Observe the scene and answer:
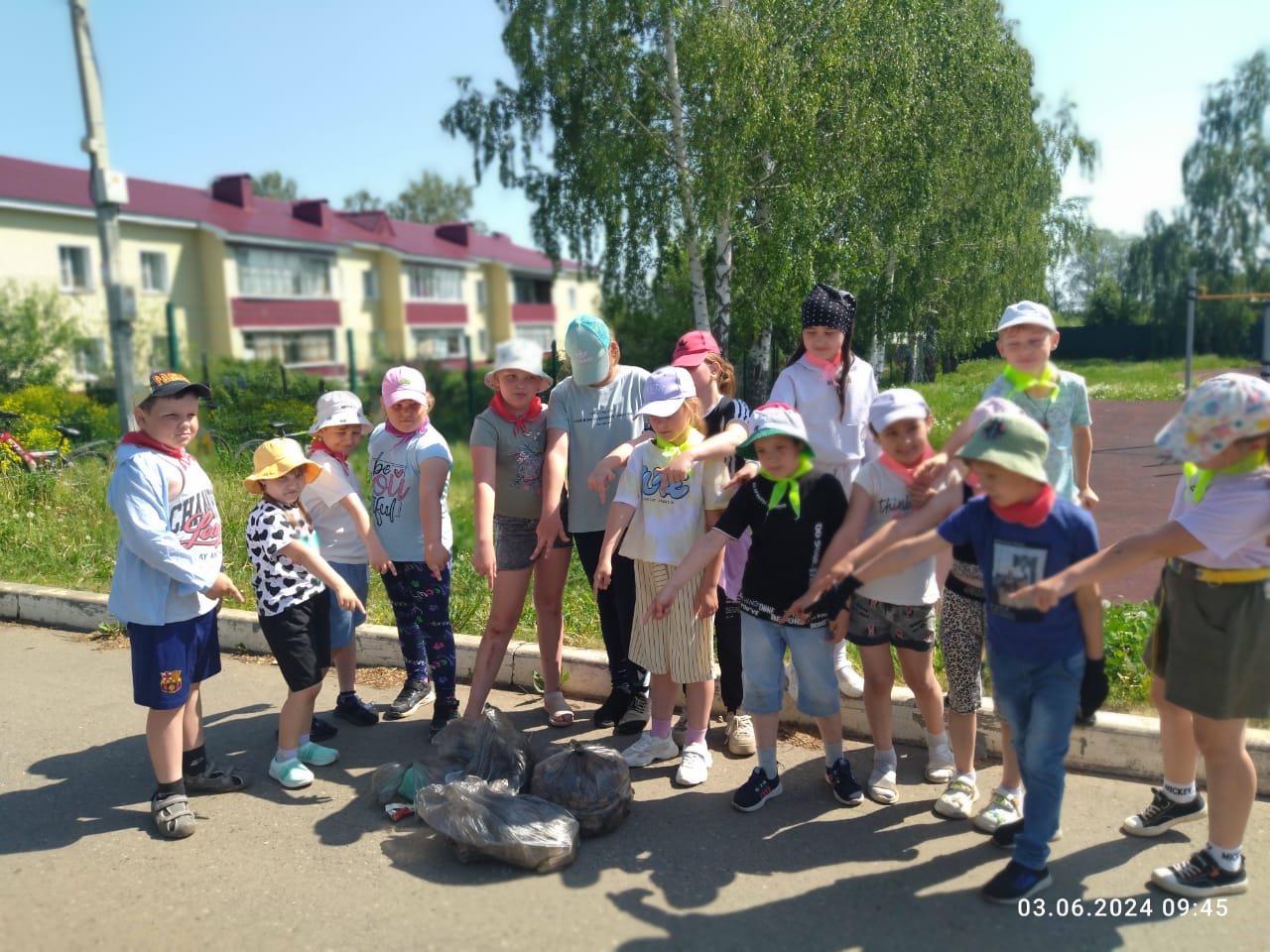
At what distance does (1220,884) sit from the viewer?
2775mm

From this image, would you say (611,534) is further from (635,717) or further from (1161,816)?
(1161,816)

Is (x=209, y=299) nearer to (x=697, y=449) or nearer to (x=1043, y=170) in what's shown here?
(x=1043, y=170)

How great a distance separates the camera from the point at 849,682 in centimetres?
418

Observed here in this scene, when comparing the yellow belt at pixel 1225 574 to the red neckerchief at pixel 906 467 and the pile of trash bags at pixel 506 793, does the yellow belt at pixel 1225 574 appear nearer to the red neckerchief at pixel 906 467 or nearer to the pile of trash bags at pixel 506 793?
the red neckerchief at pixel 906 467

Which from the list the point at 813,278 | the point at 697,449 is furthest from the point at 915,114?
the point at 697,449

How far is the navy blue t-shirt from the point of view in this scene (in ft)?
8.76

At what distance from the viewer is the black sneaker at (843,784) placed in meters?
3.45

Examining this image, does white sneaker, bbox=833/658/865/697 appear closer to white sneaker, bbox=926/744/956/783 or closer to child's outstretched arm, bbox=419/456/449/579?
white sneaker, bbox=926/744/956/783

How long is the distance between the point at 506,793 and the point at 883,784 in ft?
4.73

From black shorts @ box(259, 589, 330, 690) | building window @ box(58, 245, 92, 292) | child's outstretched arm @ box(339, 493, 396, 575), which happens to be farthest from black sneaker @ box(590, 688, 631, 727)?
building window @ box(58, 245, 92, 292)

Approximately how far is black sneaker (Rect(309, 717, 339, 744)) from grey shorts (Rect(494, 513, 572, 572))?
3.78 feet

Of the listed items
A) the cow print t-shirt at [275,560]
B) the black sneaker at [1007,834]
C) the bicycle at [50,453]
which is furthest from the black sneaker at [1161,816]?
the bicycle at [50,453]

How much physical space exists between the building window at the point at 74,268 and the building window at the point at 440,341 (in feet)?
53.6

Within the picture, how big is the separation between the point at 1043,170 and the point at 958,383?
7.90m
